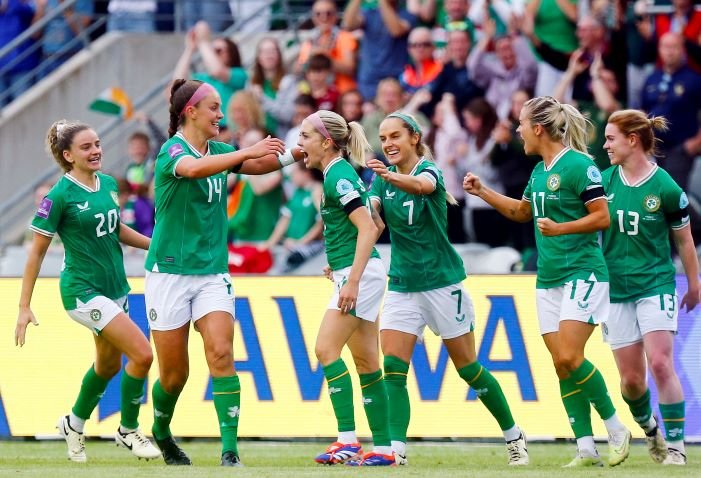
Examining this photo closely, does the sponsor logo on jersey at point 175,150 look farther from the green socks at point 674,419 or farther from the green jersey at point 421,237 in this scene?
the green socks at point 674,419

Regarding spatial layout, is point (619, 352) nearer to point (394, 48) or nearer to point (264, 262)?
point (264, 262)

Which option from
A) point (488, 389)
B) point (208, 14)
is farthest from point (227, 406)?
point (208, 14)

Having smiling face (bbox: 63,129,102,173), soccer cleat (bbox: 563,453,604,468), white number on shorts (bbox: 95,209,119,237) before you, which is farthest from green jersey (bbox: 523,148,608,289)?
smiling face (bbox: 63,129,102,173)

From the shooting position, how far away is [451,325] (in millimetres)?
9570

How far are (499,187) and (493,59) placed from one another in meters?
1.57

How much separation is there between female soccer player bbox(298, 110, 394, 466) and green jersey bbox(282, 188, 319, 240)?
5318mm

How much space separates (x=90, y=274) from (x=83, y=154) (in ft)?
2.76

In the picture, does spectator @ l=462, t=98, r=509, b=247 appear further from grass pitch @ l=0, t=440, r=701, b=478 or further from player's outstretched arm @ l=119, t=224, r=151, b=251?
player's outstretched arm @ l=119, t=224, r=151, b=251

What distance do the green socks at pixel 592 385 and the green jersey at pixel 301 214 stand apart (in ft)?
19.4

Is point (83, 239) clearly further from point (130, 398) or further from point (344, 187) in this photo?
point (344, 187)

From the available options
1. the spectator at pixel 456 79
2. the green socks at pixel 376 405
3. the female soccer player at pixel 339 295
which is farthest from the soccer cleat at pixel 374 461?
the spectator at pixel 456 79

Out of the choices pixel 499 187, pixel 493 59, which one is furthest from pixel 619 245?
pixel 493 59

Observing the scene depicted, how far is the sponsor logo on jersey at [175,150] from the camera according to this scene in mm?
9070

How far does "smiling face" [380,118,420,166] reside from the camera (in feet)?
30.9
